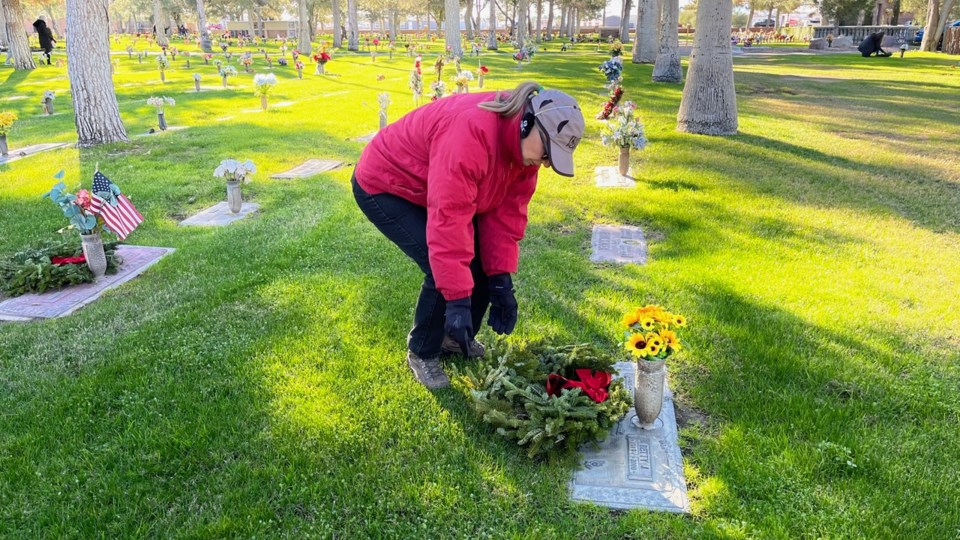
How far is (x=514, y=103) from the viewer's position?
8.36 feet

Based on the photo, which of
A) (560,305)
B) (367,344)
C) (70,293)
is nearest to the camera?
(367,344)

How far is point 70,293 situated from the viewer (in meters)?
4.79

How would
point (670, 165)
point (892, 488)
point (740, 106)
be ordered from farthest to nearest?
point (740, 106), point (670, 165), point (892, 488)

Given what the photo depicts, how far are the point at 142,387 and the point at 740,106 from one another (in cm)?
1363

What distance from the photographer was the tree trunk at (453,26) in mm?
26703

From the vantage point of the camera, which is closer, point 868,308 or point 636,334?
point 636,334

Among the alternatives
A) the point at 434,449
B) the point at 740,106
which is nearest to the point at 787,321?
the point at 434,449

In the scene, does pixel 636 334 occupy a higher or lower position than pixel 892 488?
higher

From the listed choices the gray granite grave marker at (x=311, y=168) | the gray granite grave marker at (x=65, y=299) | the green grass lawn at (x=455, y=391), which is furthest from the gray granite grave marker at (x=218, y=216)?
the gray granite grave marker at (x=311, y=168)

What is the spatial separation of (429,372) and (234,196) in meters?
4.24

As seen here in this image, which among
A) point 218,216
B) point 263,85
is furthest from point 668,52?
point 218,216

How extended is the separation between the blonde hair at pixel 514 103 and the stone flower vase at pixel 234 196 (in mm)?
4817

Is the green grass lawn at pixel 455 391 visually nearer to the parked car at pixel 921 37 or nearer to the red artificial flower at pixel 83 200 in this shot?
the red artificial flower at pixel 83 200

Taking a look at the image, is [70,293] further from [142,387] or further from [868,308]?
[868,308]
